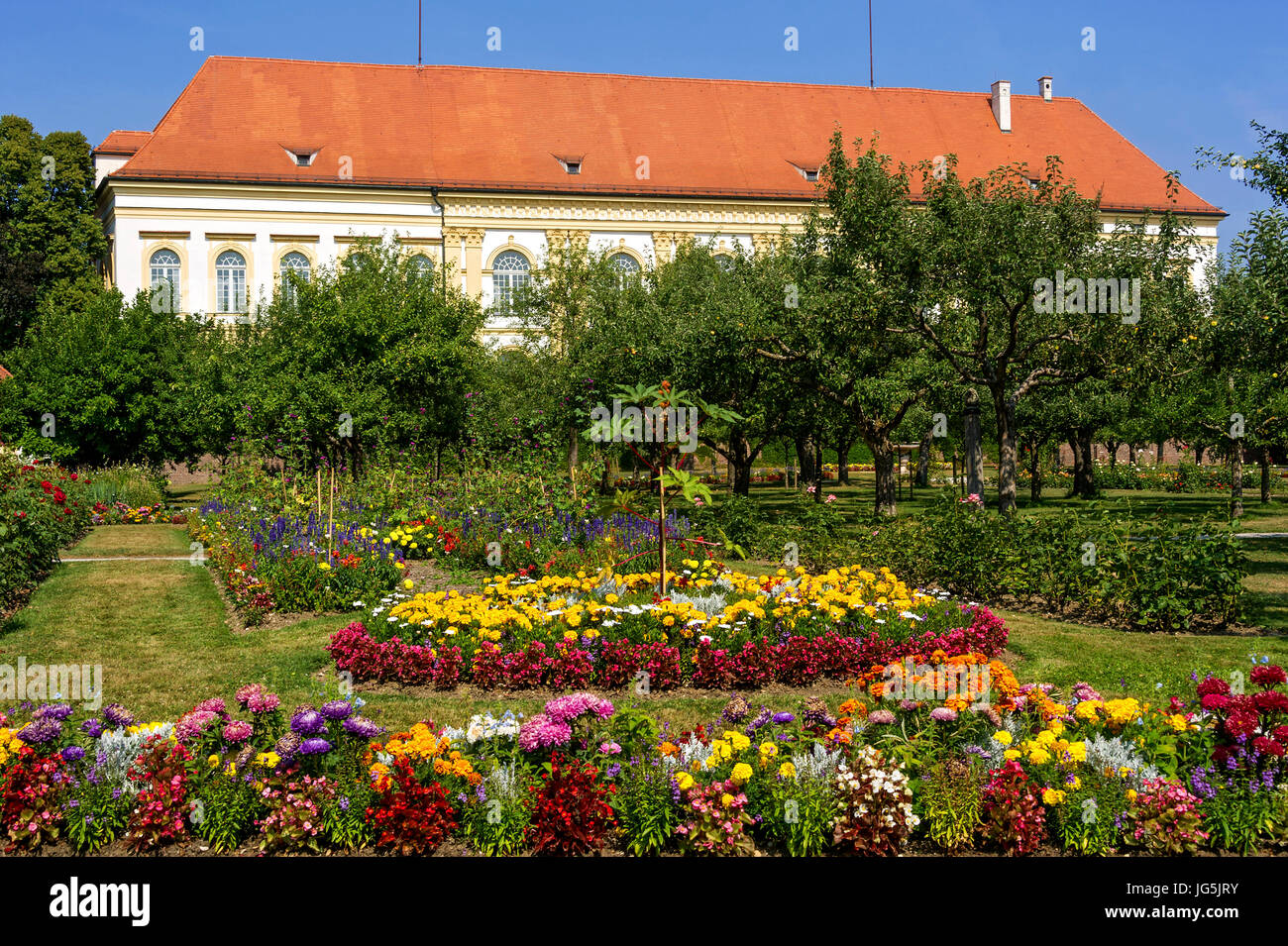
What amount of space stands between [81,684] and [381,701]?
8.19 feet

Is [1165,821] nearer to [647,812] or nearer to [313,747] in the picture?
[647,812]

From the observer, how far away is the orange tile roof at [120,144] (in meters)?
47.0

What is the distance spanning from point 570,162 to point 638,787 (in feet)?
143

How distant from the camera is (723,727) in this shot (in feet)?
19.8

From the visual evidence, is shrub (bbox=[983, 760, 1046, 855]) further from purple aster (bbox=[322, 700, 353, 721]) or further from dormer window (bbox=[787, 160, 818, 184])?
dormer window (bbox=[787, 160, 818, 184])

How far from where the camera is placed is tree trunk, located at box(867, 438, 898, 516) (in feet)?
71.7

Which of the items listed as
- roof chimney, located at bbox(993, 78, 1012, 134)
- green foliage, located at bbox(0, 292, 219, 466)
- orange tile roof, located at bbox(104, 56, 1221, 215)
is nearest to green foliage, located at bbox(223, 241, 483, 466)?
green foliage, located at bbox(0, 292, 219, 466)

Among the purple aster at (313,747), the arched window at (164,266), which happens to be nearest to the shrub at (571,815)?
the purple aster at (313,747)

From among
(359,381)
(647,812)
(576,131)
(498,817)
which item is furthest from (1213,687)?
(576,131)

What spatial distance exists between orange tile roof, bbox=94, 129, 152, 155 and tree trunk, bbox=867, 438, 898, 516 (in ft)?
129

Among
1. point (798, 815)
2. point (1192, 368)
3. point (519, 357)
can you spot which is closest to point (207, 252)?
point (519, 357)

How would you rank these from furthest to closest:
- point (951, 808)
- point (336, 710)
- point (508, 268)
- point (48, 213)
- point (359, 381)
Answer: point (48, 213)
point (508, 268)
point (359, 381)
point (336, 710)
point (951, 808)

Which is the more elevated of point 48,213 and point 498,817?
point 48,213

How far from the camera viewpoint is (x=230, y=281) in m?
43.8
